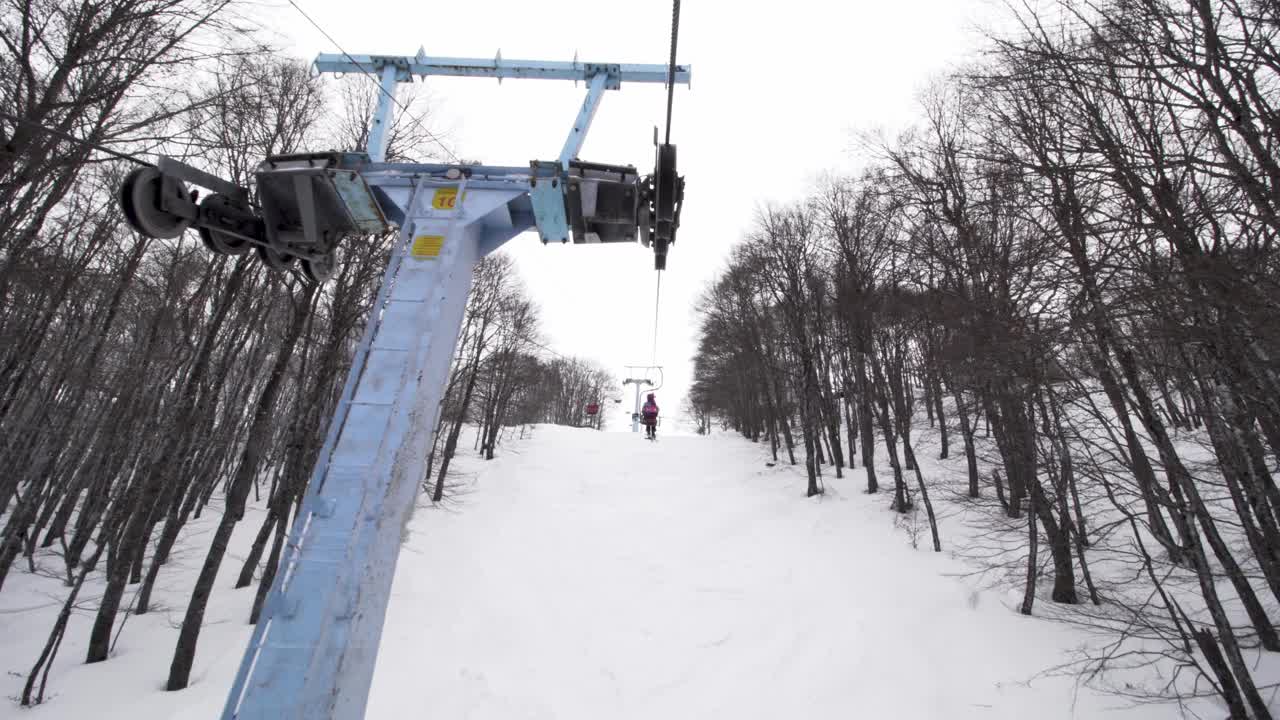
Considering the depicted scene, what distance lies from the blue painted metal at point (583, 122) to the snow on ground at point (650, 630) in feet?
21.5

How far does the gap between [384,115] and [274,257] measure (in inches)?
59.0

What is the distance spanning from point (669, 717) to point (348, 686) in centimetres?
507

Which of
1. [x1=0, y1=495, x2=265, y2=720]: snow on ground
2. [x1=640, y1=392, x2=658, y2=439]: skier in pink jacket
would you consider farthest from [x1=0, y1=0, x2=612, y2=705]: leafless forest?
[x1=640, y1=392, x2=658, y2=439]: skier in pink jacket

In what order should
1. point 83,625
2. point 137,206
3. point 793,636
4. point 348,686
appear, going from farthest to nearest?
point 83,625 → point 793,636 → point 137,206 → point 348,686

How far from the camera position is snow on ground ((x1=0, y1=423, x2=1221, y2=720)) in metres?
6.22

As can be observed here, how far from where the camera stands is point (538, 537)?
41.3 ft

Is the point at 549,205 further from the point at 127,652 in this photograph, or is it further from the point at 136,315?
the point at 136,315

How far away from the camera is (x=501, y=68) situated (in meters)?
4.48

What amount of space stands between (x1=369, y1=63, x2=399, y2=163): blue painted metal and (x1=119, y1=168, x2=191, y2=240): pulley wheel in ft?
4.10

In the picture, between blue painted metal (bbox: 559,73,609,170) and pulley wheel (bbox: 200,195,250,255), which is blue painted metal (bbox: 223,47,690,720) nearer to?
blue painted metal (bbox: 559,73,609,170)

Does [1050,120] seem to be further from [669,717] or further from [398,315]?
[669,717]

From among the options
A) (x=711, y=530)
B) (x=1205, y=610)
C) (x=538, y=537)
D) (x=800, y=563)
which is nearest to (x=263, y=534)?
(x=538, y=537)

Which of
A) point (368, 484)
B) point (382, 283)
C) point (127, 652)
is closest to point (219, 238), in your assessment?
point (382, 283)

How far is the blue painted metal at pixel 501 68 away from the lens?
4352 millimetres
